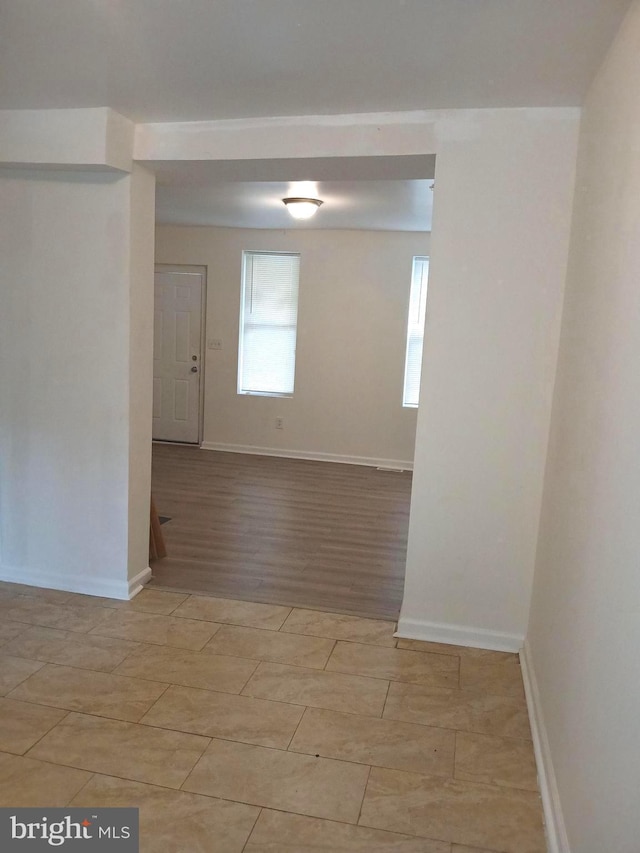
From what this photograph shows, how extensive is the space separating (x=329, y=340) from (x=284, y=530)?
2755 millimetres

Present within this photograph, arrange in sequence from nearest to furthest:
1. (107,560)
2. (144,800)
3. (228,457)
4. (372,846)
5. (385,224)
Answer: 1. (372,846)
2. (144,800)
3. (107,560)
4. (385,224)
5. (228,457)

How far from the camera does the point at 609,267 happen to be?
1.93 m

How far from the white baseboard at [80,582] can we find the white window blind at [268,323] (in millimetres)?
3836

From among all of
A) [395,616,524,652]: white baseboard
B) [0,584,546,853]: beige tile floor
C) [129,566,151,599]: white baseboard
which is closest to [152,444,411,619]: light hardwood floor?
[129,566,151,599]: white baseboard

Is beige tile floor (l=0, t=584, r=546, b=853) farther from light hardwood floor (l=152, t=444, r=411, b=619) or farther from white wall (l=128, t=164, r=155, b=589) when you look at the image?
white wall (l=128, t=164, r=155, b=589)

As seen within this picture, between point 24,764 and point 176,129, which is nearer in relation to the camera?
point 24,764

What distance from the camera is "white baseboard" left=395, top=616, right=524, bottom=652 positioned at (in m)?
3.04

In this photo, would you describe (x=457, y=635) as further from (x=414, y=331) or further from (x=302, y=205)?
(x=414, y=331)

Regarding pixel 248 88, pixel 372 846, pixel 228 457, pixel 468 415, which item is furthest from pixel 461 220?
pixel 228 457

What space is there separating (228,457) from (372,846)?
17.6 feet

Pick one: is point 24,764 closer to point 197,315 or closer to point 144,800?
point 144,800

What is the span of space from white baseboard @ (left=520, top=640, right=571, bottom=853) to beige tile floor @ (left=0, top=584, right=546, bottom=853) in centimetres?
4

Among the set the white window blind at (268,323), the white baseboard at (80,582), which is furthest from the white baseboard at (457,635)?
the white window blind at (268,323)

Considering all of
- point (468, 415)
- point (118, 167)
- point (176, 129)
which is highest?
point (176, 129)
